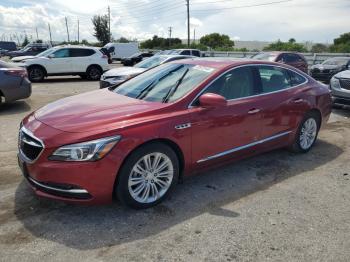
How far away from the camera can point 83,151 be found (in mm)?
3336

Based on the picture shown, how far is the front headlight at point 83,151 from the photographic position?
10.9 ft

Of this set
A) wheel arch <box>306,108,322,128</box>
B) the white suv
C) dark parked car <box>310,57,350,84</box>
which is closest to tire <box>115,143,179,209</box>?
wheel arch <box>306,108,322,128</box>

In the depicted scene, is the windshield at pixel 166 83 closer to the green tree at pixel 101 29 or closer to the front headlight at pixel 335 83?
the front headlight at pixel 335 83

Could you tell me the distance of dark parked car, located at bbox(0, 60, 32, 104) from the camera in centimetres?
875

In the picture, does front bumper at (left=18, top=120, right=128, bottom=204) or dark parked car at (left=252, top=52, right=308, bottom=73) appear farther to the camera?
dark parked car at (left=252, top=52, right=308, bottom=73)

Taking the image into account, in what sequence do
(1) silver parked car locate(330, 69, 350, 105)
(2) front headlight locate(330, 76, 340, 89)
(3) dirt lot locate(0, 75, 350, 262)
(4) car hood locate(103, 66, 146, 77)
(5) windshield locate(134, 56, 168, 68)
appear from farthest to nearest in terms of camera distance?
(5) windshield locate(134, 56, 168, 68) → (4) car hood locate(103, 66, 146, 77) → (2) front headlight locate(330, 76, 340, 89) → (1) silver parked car locate(330, 69, 350, 105) → (3) dirt lot locate(0, 75, 350, 262)

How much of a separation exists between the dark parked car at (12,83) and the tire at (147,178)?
21.1 ft

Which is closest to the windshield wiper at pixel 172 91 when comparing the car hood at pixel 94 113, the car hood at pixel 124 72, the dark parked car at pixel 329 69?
the car hood at pixel 94 113

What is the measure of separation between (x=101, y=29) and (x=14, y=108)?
204 ft

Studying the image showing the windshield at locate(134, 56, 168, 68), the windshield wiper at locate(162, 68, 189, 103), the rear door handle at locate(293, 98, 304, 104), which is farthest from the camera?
the windshield at locate(134, 56, 168, 68)

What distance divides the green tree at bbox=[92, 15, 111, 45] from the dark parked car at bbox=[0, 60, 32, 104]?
60.9 m

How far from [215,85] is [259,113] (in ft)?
2.65

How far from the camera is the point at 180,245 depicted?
323 cm

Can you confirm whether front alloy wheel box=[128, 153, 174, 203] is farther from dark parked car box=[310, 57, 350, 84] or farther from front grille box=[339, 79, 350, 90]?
dark parked car box=[310, 57, 350, 84]
